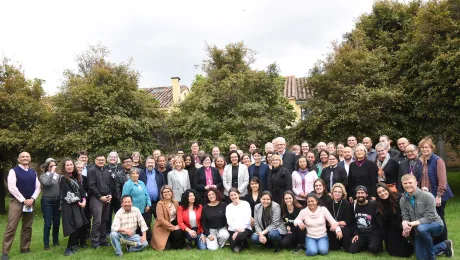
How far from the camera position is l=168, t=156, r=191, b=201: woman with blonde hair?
8.48 meters

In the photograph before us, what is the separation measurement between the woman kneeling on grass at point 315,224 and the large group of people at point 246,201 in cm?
→ 2

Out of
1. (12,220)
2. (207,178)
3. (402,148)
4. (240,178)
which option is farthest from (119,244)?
(402,148)

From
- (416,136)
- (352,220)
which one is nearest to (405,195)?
(352,220)

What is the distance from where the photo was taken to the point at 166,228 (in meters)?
7.79

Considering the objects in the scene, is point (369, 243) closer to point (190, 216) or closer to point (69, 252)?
point (190, 216)

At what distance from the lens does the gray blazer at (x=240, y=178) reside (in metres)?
8.21

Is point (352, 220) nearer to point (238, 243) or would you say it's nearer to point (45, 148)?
point (238, 243)

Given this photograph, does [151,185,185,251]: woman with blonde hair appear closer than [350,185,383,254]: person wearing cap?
No

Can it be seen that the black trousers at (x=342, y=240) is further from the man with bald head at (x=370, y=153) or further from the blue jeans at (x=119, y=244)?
the blue jeans at (x=119, y=244)

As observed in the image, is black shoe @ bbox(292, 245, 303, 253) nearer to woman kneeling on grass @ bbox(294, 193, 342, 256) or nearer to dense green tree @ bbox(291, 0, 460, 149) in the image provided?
woman kneeling on grass @ bbox(294, 193, 342, 256)

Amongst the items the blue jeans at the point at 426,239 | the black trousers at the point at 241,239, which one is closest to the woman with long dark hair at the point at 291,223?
the black trousers at the point at 241,239

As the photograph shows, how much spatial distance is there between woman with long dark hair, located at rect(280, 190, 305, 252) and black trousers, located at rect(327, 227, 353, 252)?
20.8 inches

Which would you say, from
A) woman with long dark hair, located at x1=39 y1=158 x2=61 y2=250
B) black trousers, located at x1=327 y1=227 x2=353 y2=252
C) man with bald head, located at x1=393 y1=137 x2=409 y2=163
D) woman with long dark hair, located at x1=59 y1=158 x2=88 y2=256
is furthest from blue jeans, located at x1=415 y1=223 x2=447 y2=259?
woman with long dark hair, located at x1=39 y1=158 x2=61 y2=250

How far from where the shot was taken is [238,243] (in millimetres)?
7441
